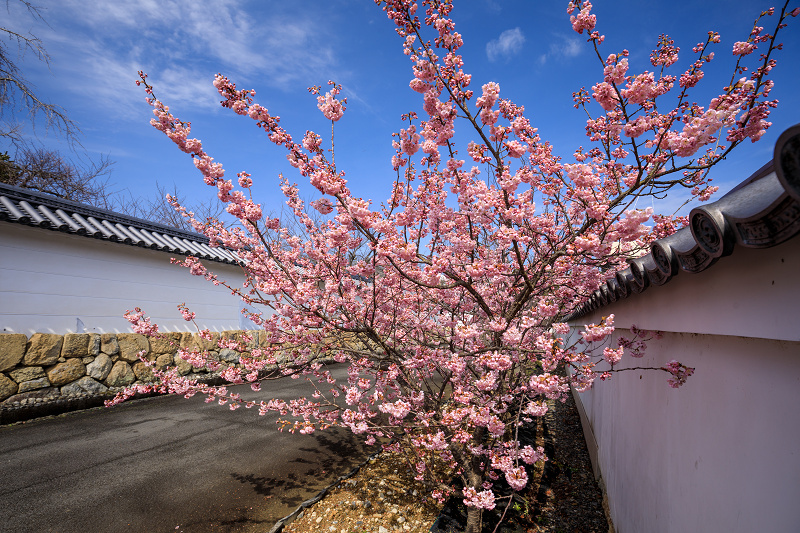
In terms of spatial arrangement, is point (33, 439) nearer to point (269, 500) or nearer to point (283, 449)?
point (283, 449)

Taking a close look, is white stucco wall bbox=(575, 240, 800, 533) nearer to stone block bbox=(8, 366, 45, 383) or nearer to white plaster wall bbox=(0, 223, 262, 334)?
stone block bbox=(8, 366, 45, 383)

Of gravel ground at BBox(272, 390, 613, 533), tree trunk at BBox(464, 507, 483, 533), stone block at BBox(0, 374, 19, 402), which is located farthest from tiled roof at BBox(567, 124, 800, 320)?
stone block at BBox(0, 374, 19, 402)

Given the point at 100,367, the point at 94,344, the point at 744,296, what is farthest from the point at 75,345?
the point at 744,296

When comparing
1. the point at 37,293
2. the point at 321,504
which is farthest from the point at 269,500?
the point at 37,293

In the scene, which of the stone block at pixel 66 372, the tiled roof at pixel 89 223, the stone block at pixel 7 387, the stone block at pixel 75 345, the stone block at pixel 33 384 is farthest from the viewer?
the stone block at pixel 75 345

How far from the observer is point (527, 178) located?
3379 mm

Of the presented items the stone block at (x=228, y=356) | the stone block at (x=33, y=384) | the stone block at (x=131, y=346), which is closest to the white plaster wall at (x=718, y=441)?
the stone block at (x=33, y=384)

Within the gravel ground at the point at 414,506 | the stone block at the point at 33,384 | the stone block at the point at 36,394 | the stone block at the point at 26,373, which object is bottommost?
the gravel ground at the point at 414,506

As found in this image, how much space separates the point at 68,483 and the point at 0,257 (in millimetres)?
4960

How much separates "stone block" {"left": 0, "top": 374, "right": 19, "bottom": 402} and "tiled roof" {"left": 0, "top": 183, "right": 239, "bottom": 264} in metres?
2.69

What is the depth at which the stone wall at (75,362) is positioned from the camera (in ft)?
20.2

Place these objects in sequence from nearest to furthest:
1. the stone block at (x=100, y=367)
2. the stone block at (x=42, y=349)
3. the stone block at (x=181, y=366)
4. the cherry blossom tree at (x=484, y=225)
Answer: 1. the cherry blossom tree at (x=484, y=225)
2. the stone block at (x=42, y=349)
3. the stone block at (x=100, y=367)
4. the stone block at (x=181, y=366)

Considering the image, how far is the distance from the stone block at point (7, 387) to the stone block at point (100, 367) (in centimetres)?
106

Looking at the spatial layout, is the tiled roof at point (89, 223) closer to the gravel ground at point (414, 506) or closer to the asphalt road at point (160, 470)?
the asphalt road at point (160, 470)
